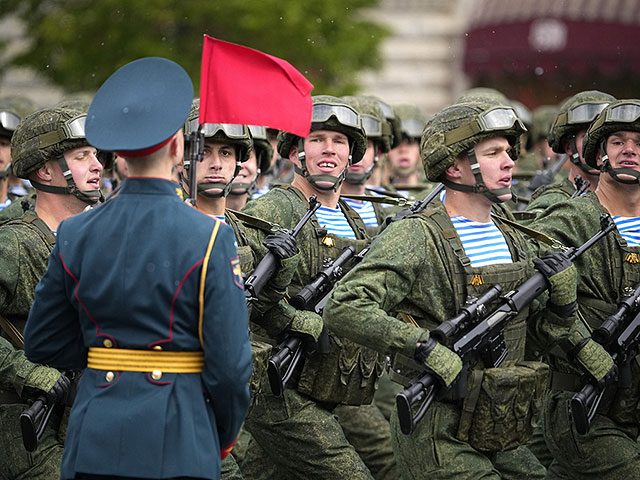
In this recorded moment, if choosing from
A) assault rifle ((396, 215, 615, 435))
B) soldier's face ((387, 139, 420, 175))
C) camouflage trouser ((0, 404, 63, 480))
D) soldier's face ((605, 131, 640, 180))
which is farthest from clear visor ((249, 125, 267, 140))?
soldier's face ((387, 139, 420, 175))

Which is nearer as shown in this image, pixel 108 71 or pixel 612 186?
pixel 612 186

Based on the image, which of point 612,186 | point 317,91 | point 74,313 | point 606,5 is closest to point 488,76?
point 606,5

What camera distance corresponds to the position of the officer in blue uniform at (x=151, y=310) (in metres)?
4.46

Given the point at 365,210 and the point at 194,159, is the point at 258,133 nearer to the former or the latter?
the point at 365,210

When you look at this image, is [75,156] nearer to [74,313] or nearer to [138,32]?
[74,313]

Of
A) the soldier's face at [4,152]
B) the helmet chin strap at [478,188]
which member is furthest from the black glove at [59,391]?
the soldier's face at [4,152]

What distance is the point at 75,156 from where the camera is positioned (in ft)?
22.5

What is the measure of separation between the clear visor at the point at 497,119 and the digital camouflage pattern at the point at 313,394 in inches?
56.4

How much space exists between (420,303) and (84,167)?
80.5 inches

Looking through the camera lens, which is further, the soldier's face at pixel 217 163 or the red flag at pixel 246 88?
the soldier's face at pixel 217 163

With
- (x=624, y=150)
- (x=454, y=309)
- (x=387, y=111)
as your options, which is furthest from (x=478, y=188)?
(x=387, y=111)

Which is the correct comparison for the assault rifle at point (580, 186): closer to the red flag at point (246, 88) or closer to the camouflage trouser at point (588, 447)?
the camouflage trouser at point (588, 447)

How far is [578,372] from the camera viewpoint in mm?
6777

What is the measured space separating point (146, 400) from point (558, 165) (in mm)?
7413
